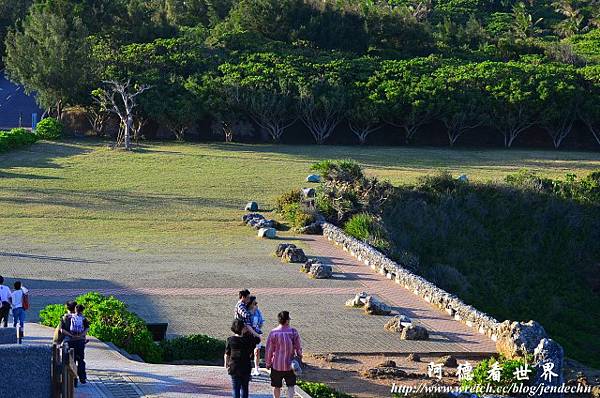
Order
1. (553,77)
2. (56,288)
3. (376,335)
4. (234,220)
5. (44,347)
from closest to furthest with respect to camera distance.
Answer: (44,347) < (376,335) < (56,288) < (234,220) < (553,77)

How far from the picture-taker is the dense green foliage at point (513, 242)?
28.6 metres

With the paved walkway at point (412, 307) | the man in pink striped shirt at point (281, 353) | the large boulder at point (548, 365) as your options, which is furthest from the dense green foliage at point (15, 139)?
the man in pink striped shirt at point (281, 353)

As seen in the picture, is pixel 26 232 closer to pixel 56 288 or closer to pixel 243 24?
pixel 56 288

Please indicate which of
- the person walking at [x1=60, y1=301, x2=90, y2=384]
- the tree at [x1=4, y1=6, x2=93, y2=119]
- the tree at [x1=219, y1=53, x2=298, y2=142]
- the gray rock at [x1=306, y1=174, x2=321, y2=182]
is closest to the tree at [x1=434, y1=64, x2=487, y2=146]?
the tree at [x1=219, y1=53, x2=298, y2=142]

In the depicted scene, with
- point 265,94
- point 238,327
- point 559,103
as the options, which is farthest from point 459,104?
point 238,327

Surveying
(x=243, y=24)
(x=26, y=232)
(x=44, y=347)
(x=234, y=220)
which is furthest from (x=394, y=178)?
(x=44, y=347)

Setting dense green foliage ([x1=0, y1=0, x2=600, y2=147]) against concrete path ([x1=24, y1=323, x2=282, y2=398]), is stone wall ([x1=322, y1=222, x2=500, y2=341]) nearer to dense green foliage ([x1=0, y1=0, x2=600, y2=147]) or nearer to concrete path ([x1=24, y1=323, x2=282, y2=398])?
concrete path ([x1=24, y1=323, x2=282, y2=398])

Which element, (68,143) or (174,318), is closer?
(174,318)

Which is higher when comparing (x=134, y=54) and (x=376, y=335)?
(x=134, y=54)

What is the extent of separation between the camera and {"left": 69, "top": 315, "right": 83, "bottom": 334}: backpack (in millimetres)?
12797

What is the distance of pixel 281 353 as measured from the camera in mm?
11438

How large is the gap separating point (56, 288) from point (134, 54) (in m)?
35.2

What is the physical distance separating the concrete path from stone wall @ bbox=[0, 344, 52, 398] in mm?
2086

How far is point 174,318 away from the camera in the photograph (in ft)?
65.7
